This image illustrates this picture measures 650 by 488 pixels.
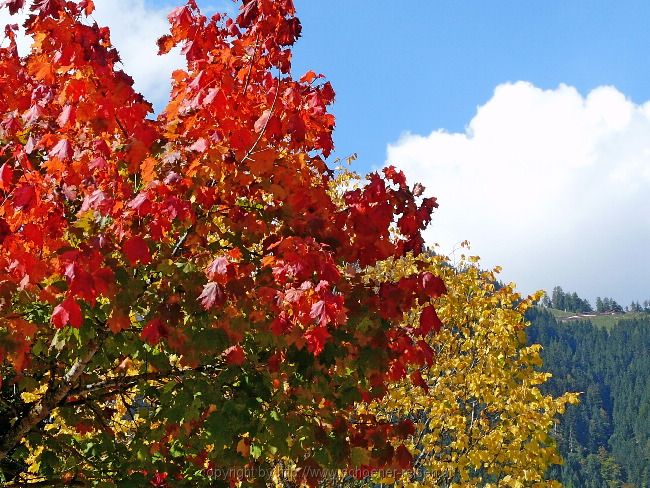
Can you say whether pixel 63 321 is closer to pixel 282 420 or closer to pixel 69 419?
pixel 282 420

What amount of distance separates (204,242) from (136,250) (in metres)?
0.90

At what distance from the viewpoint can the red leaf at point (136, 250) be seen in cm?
512

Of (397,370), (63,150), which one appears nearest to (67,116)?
(63,150)

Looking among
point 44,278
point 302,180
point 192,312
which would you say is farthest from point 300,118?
point 44,278

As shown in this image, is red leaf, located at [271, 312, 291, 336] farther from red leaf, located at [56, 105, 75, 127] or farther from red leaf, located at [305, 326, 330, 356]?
red leaf, located at [56, 105, 75, 127]

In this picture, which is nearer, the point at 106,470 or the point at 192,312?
the point at 192,312

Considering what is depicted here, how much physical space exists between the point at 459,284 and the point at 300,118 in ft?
31.7

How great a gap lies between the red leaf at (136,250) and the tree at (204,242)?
15 mm

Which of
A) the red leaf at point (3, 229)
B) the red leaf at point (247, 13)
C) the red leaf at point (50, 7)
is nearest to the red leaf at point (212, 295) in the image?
the red leaf at point (3, 229)

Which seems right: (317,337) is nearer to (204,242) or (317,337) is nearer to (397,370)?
(204,242)

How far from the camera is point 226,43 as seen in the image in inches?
249

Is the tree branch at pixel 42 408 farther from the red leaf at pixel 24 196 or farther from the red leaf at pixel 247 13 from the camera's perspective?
the red leaf at pixel 247 13

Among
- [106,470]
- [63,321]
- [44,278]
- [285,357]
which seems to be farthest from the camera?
[106,470]

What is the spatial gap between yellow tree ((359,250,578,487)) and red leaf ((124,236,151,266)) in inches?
266
